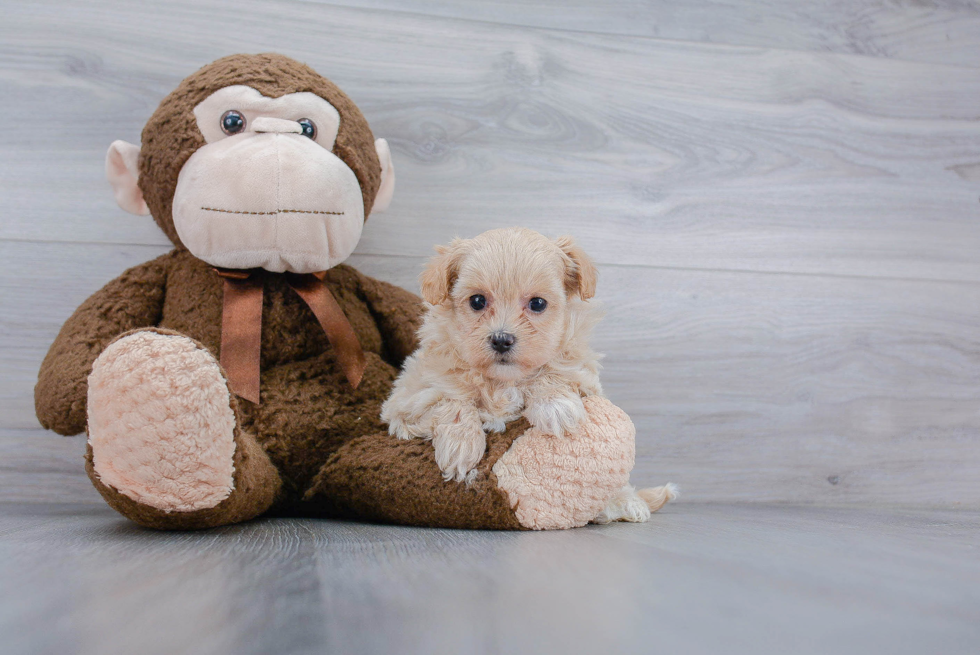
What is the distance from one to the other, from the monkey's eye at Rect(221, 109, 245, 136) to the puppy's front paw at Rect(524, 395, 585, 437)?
0.52m

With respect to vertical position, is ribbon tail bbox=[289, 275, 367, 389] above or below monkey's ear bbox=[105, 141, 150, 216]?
below

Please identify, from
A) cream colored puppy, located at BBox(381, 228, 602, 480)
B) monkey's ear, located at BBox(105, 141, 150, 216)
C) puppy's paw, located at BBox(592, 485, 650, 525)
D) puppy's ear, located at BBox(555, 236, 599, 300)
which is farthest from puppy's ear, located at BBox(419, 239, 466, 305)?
monkey's ear, located at BBox(105, 141, 150, 216)

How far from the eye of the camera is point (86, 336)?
86 centimetres

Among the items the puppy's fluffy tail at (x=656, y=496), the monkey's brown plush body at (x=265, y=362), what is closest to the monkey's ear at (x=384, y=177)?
the monkey's brown plush body at (x=265, y=362)

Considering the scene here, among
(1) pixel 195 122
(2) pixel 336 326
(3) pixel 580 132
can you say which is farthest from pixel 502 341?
(3) pixel 580 132

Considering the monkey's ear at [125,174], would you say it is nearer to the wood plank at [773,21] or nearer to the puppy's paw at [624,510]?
the wood plank at [773,21]

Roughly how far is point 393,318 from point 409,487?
0.32 m

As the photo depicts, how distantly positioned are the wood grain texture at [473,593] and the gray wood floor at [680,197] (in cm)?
23

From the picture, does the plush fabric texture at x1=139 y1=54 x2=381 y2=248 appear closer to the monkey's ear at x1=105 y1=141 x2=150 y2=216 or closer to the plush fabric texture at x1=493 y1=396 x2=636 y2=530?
the monkey's ear at x1=105 y1=141 x2=150 y2=216

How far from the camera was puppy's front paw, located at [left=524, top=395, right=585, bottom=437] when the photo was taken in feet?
2.48

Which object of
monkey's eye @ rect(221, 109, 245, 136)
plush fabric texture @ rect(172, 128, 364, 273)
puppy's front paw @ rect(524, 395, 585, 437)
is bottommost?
puppy's front paw @ rect(524, 395, 585, 437)

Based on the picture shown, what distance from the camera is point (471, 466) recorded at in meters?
0.75

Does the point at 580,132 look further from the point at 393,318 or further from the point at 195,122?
the point at 195,122

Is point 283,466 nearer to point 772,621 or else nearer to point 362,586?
point 362,586
